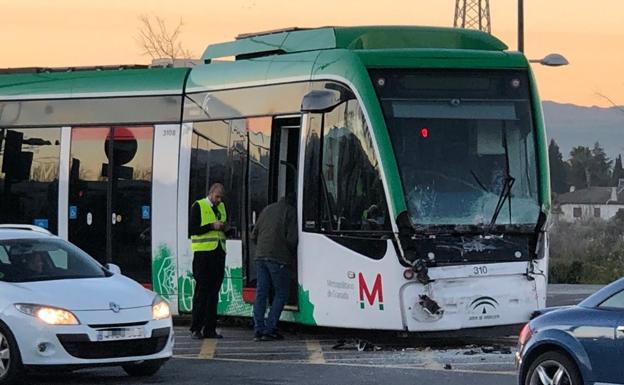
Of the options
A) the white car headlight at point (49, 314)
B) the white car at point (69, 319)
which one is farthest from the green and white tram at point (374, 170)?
the white car headlight at point (49, 314)

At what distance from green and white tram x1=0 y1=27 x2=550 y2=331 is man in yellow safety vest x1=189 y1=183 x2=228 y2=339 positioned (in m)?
0.66

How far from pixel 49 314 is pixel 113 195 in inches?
285

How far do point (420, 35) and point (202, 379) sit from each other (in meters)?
5.71

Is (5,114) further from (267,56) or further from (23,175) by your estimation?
(267,56)

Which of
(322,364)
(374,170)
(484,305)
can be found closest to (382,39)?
(374,170)

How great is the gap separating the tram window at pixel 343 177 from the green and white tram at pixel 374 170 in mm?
19

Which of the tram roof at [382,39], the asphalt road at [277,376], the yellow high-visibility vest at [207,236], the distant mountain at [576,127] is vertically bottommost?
the asphalt road at [277,376]

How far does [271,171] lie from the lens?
18391 mm

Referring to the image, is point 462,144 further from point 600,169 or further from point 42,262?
point 600,169

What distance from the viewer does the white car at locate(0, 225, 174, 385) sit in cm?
1349

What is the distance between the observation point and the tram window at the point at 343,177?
1661 cm

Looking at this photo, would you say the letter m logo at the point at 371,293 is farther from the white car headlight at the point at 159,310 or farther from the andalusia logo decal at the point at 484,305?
the white car headlight at the point at 159,310

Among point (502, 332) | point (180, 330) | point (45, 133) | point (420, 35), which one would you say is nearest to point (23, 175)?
point (45, 133)

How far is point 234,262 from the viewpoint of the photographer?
1891 cm
